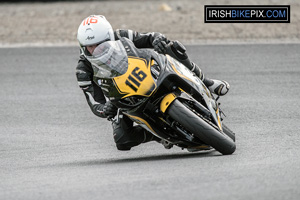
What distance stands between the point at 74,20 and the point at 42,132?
30.6 ft

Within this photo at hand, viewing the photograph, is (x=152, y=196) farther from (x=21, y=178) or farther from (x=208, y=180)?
(x=21, y=178)

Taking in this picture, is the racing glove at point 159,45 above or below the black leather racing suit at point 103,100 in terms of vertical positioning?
above

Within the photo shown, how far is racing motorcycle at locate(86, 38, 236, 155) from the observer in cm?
607

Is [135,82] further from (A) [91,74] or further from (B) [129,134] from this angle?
(A) [91,74]

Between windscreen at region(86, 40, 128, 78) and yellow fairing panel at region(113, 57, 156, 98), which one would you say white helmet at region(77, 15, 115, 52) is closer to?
windscreen at region(86, 40, 128, 78)

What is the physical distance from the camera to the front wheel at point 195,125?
5.97 meters

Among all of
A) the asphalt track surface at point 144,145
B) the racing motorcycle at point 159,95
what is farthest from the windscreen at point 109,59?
the asphalt track surface at point 144,145

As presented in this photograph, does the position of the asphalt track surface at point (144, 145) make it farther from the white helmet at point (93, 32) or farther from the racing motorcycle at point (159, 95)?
the white helmet at point (93, 32)

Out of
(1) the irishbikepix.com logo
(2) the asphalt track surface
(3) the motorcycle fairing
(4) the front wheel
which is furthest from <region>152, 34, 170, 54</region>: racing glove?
(1) the irishbikepix.com logo

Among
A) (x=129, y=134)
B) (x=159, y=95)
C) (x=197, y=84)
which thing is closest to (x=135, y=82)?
(x=159, y=95)

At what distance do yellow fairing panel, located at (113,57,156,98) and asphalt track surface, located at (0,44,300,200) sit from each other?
65 cm

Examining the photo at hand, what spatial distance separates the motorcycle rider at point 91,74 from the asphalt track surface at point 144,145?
21 cm

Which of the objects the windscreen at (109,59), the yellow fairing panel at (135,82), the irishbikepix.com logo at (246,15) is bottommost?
the irishbikepix.com logo at (246,15)

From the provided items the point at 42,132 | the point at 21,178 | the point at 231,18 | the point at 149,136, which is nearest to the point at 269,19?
the point at 231,18
